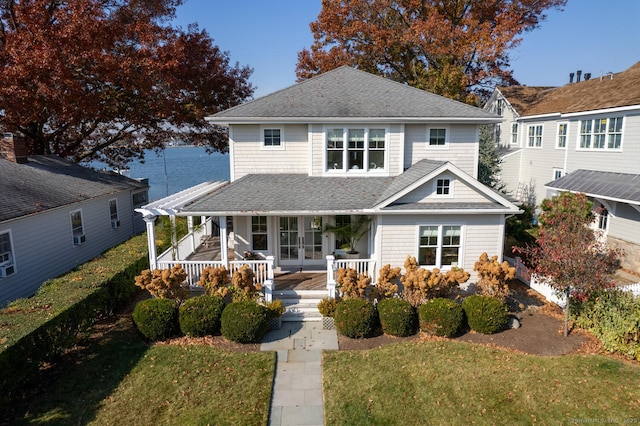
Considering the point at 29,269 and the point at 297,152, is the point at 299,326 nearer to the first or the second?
the point at 297,152

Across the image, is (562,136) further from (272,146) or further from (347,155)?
(272,146)

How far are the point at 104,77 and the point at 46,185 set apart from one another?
6328 millimetres

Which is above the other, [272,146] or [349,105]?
[349,105]

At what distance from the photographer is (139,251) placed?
15859 millimetres

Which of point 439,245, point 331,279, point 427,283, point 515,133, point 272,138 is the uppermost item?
point 515,133

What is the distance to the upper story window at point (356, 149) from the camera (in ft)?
48.5

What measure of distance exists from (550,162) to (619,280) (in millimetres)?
9609

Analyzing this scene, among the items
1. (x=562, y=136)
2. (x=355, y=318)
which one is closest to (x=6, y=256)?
(x=355, y=318)

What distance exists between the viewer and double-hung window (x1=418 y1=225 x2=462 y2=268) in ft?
42.7

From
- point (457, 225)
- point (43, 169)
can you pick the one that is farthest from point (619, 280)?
point (43, 169)

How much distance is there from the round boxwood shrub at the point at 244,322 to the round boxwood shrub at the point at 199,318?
0.94 ft

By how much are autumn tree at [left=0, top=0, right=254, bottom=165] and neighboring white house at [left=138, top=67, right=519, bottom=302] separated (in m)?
8.77

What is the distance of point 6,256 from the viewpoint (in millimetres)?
12961

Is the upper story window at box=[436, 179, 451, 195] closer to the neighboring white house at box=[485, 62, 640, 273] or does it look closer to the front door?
the neighboring white house at box=[485, 62, 640, 273]
